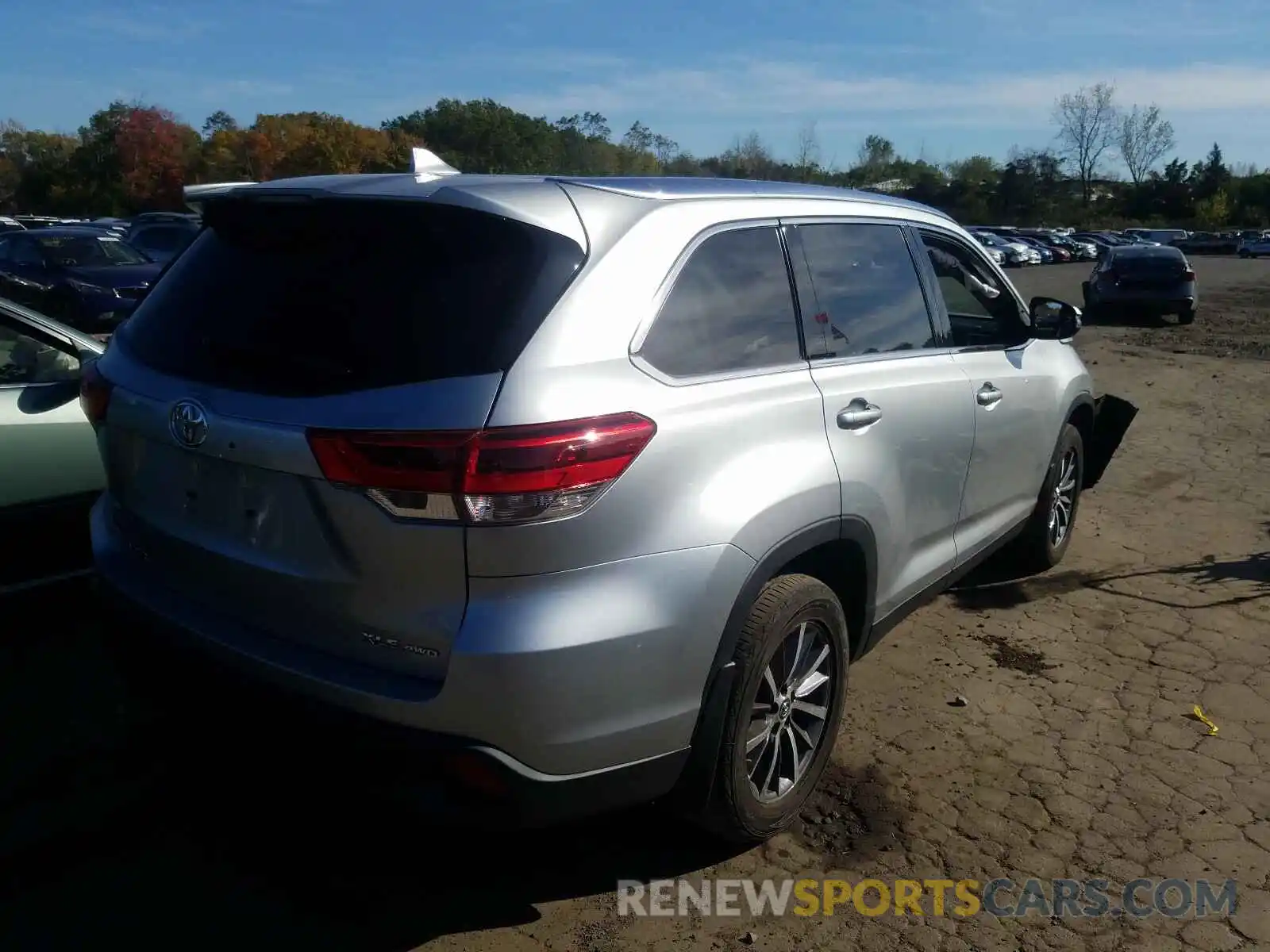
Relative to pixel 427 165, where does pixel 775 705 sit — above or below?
below

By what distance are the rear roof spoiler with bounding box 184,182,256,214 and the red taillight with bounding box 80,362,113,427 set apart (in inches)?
22.6

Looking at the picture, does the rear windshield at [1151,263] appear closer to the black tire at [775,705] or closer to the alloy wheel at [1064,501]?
the alloy wheel at [1064,501]

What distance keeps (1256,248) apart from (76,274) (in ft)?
217

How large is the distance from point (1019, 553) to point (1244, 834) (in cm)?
233

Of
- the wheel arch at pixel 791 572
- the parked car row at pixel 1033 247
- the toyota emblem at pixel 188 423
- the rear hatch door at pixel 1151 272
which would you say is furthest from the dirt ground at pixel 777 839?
the parked car row at pixel 1033 247

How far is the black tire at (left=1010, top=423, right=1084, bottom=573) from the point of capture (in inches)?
204

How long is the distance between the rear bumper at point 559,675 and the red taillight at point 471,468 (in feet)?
0.57

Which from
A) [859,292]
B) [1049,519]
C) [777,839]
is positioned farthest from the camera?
[1049,519]

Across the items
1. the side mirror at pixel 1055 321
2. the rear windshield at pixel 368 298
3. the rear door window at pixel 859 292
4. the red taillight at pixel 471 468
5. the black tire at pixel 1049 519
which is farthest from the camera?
the black tire at pixel 1049 519

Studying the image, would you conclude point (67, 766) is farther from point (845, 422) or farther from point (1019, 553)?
point (1019, 553)

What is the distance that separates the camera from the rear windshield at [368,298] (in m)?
2.41

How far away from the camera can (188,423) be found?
2.62 metres

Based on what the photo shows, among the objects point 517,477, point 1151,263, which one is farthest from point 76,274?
point 1151,263

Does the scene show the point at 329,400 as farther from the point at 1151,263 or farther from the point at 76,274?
the point at 1151,263
